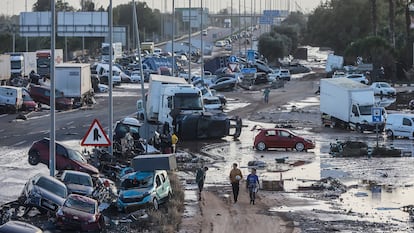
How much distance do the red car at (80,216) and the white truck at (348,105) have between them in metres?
28.6

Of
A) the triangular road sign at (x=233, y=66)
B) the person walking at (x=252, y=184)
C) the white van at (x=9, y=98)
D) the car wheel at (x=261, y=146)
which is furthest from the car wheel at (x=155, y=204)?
the triangular road sign at (x=233, y=66)

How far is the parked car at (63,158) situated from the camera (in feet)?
111

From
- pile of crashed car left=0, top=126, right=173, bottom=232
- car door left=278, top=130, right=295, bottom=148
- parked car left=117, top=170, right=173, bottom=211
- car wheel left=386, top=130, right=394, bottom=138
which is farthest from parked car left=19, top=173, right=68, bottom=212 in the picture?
car wheel left=386, top=130, right=394, bottom=138

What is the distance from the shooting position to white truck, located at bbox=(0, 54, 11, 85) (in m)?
73.8

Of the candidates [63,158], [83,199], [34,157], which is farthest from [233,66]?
[83,199]

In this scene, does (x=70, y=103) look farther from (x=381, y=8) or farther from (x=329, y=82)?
(x=381, y=8)

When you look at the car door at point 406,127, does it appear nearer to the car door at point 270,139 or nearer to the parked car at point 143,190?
the car door at point 270,139

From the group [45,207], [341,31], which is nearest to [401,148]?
[45,207]

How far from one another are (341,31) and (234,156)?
90.8m

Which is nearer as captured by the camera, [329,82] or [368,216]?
[368,216]

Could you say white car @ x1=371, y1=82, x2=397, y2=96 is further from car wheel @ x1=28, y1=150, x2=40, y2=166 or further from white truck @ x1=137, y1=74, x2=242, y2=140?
car wheel @ x1=28, y1=150, x2=40, y2=166

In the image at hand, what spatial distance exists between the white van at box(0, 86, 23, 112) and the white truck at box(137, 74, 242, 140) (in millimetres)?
13874

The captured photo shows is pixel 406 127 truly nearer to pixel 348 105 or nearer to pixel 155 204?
pixel 348 105

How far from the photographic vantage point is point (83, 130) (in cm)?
5094
